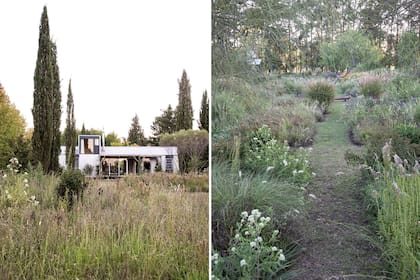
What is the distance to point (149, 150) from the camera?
129 inches

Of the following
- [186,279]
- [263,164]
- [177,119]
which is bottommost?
[186,279]

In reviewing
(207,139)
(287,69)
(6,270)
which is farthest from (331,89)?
(6,270)

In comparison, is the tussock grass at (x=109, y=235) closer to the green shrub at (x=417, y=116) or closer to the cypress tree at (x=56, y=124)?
the cypress tree at (x=56, y=124)

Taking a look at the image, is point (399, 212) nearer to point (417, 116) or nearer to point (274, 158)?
point (417, 116)

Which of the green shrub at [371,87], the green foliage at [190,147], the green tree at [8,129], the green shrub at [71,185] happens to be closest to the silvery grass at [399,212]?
the green shrub at [371,87]

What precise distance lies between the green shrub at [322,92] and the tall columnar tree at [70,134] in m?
1.53

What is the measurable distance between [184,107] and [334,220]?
1.23 m

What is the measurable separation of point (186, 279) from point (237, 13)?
1712 mm

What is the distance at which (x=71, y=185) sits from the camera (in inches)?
124

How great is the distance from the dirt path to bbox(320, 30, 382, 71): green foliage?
254 millimetres

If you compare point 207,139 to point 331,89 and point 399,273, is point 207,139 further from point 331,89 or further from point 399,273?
point 399,273

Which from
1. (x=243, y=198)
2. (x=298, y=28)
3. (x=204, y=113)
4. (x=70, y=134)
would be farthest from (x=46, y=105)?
(x=298, y=28)

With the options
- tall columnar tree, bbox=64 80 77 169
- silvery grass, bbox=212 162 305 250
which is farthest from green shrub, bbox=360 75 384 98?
tall columnar tree, bbox=64 80 77 169

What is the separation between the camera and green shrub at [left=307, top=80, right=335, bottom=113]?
9.68ft
